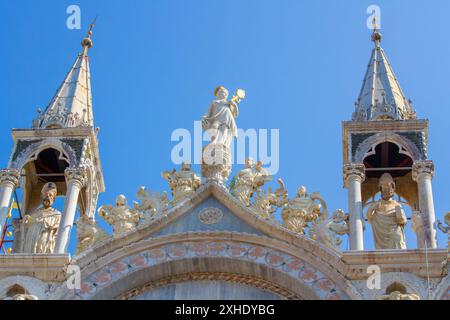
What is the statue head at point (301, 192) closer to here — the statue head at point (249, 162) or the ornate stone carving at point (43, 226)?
the statue head at point (249, 162)

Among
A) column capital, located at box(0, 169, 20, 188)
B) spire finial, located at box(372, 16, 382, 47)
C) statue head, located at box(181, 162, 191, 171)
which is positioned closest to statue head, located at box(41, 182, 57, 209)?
column capital, located at box(0, 169, 20, 188)

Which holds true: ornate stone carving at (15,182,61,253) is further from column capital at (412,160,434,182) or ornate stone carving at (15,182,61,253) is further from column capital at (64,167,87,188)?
column capital at (412,160,434,182)

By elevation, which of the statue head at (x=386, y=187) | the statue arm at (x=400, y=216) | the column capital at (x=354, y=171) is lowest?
the statue arm at (x=400, y=216)

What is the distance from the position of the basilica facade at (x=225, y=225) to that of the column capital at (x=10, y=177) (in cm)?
2

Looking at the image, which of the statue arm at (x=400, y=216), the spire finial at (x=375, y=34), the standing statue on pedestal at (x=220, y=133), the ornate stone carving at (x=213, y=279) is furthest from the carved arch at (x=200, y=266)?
the spire finial at (x=375, y=34)

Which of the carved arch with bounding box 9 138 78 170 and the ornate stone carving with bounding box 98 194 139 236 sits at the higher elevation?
the carved arch with bounding box 9 138 78 170

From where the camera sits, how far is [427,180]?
75.8ft

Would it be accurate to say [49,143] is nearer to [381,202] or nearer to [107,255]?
[107,255]

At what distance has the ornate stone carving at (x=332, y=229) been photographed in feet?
71.9

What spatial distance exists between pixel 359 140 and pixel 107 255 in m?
5.36

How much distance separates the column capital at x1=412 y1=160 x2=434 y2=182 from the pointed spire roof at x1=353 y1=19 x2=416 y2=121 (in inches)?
52.6

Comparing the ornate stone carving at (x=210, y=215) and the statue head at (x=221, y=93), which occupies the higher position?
the statue head at (x=221, y=93)

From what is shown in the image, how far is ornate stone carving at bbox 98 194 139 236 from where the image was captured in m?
22.7
